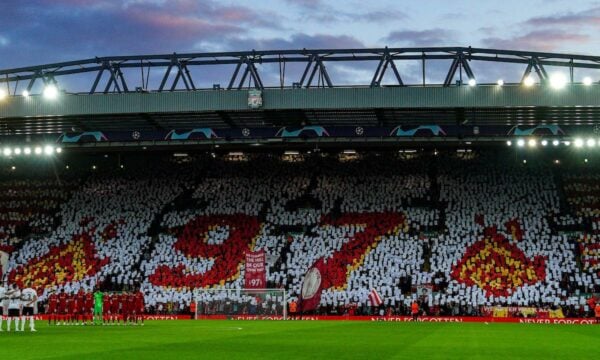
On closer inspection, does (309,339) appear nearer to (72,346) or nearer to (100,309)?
(72,346)

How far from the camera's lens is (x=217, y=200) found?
62.3 metres

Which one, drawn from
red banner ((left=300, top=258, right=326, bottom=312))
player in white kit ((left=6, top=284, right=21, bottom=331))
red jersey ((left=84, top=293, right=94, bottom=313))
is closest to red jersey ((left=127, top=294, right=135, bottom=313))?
red jersey ((left=84, top=293, right=94, bottom=313))

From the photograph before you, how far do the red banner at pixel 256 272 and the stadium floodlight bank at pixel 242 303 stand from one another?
504 millimetres

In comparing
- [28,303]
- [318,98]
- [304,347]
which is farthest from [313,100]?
[304,347]

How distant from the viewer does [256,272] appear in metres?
49.0

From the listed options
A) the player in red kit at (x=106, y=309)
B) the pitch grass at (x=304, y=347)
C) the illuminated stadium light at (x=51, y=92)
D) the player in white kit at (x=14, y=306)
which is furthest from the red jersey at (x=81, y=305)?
the illuminated stadium light at (x=51, y=92)

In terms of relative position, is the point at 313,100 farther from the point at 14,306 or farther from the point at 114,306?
the point at 14,306

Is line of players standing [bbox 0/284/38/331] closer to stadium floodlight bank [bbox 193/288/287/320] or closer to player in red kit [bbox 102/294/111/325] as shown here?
player in red kit [bbox 102/294/111/325]

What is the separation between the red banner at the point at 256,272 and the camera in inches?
1923

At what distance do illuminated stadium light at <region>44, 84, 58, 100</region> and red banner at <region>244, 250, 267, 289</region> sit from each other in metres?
15.5

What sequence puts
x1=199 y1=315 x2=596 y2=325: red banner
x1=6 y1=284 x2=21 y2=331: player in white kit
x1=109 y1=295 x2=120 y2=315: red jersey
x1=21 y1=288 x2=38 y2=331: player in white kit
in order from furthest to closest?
x1=199 y1=315 x2=596 y2=325: red banner, x1=109 y1=295 x2=120 y2=315: red jersey, x1=21 y1=288 x2=38 y2=331: player in white kit, x1=6 y1=284 x2=21 y2=331: player in white kit

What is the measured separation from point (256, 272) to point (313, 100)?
34.3ft

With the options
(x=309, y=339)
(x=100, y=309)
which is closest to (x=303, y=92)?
(x=100, y=309)

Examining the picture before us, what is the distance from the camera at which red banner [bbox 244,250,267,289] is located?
1923 inches
